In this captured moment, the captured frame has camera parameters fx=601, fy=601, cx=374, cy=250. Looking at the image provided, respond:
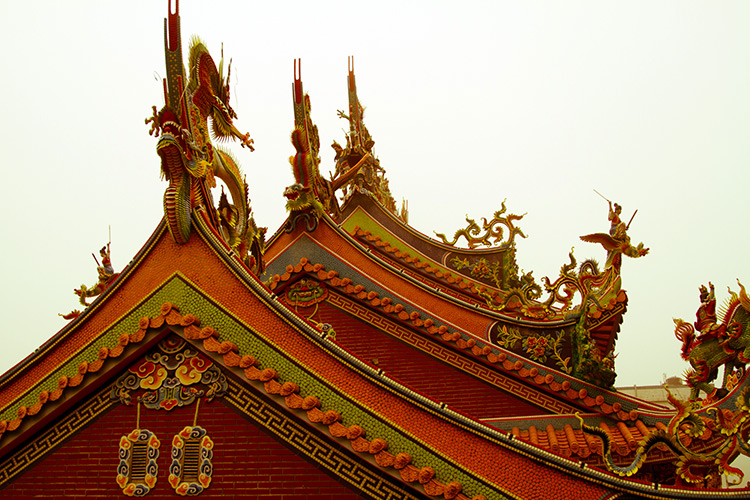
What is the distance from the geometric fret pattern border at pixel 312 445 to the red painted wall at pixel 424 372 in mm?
2712

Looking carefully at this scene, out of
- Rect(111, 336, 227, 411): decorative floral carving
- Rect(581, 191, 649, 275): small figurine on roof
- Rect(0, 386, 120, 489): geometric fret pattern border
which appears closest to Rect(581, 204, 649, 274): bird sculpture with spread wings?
Rect(581, 191, 649, 275): small figurine on roof

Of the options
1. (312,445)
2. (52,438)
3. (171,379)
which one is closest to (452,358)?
(312,445)

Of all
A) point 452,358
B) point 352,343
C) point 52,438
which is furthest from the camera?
point 352,343

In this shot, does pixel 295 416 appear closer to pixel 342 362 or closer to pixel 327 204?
pixel 342 362

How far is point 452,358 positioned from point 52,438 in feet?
15.0

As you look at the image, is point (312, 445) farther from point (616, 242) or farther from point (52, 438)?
point (616, 242)

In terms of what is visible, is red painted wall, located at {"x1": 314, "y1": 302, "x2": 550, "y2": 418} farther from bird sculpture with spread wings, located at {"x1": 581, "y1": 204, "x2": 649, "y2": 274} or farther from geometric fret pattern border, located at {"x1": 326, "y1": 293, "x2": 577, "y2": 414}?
bird sculpture with spread wings, located at {"x1": 581, "y1": 204, "x2": 649, "y2": 274}

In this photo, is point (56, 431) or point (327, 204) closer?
point (56, 431)

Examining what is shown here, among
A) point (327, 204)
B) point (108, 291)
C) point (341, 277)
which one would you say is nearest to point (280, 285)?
point (341, 277)

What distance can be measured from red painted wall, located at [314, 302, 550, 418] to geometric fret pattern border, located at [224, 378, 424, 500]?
271 cm

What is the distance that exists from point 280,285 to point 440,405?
4.32m

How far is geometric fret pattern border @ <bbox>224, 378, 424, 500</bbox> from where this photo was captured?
3.90 m

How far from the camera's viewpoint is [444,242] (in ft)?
46.4

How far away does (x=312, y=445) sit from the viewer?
4.06 m
